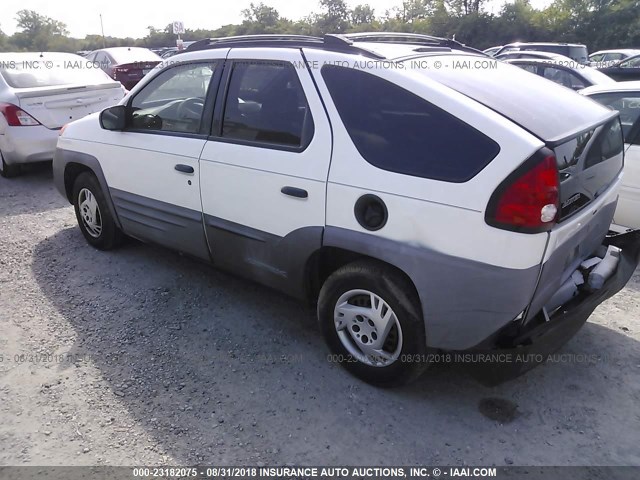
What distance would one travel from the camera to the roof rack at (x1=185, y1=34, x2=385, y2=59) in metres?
3.02

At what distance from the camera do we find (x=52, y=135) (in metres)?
6.74

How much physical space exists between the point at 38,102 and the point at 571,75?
27.7 feet

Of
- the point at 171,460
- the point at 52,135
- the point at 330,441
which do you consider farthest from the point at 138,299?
the point at 52,135

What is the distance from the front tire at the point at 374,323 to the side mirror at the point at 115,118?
2191 millimetres

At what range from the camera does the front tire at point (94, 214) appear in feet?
15.1

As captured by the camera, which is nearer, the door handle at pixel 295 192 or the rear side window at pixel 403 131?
the rear side window at pixel 403 131

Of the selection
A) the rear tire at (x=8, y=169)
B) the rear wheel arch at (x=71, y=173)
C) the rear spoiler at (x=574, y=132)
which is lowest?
the rear tire at (x=8, y=169)

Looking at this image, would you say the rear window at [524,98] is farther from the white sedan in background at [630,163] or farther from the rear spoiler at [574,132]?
the white sedan in background at [630,163]

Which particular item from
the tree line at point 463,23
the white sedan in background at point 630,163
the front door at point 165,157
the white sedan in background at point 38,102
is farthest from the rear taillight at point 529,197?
the tree line at point 463,23

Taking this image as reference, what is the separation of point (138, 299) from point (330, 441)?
6.75 ft

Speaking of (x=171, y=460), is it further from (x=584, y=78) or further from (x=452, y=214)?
(x=584, y=78)

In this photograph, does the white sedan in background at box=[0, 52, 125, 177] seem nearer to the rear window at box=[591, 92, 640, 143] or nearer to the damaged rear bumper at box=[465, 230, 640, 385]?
the rear window at box=[591, 92, 640, 143]

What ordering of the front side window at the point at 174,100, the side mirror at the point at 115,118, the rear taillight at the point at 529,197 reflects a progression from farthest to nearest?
the side mirror at the point at 115,118
the front side window at the point at 174,100
the rear taillight at the point at 529,197

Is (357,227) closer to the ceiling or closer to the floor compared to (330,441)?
closer to the ceiling
